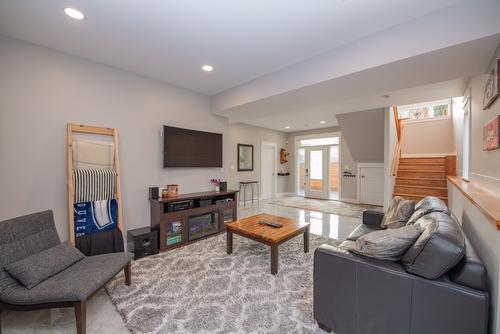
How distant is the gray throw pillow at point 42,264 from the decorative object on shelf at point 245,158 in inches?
194

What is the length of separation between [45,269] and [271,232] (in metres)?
2.13

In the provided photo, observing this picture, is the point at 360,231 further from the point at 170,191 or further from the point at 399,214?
the point at 170,191

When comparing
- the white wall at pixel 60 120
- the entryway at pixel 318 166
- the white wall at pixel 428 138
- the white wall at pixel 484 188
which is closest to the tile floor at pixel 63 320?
the white wall at pixel 60 120

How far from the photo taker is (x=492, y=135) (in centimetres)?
195

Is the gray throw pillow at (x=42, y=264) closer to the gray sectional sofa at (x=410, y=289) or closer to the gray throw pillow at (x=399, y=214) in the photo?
the gray sectional sofa at (x=410, y=289)

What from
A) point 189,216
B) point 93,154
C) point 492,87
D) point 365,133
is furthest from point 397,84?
point 93,154

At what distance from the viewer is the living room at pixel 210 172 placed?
→ 1459 millimetres

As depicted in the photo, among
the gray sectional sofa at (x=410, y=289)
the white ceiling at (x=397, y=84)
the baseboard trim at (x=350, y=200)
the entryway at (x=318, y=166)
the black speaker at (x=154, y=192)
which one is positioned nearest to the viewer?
the gray sectional sofa at (x=410, y=289)

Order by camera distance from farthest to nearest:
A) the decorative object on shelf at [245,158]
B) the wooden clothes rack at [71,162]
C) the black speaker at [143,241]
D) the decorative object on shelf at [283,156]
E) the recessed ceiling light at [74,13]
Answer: the decorative object on shelf at [283,156], the decorative object on shelf at [245,158], the black speaker at [143,241], the wooden clothes rack at [71,162], the recessed ceiling light at [74,13]

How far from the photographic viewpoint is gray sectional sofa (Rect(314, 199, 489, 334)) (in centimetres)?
117

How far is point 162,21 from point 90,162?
1.96 metres

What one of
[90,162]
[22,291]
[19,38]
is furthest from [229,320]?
[19,38]

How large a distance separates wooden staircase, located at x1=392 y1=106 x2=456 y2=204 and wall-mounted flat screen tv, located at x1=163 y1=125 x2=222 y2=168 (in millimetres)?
4142

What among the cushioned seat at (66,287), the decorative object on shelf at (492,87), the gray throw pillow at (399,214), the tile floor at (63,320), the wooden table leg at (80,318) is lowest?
the tile floor at (63,320)
